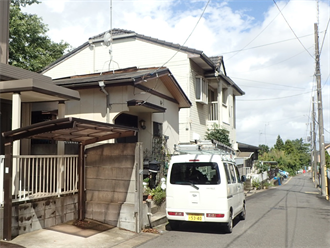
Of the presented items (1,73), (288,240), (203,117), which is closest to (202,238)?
(288,240)

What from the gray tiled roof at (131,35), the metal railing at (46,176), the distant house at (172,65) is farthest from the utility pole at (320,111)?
the metal railing at (46,176)

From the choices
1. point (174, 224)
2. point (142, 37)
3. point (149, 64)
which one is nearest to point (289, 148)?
point (149, 64)

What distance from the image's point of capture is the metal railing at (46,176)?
7.61 m

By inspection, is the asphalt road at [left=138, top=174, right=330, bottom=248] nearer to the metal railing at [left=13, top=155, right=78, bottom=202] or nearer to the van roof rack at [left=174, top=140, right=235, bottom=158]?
the van roof rack at [left=174, top=140, right=235, bottom=158]

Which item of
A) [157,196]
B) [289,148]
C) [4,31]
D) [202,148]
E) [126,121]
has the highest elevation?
[4,31]

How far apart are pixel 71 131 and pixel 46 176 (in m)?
1.50

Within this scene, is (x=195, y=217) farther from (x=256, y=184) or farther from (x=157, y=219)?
(x=256, y=184)

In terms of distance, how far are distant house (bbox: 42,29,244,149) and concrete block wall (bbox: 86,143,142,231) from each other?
9826 millimetres

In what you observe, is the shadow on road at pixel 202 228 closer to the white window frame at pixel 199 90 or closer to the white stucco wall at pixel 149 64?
the white stucco wall at pixel 149 64

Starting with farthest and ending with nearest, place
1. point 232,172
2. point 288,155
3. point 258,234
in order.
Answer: point 288,155 < point 232,172 < point 258,234

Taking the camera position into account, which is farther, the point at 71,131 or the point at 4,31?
the point at 4,31

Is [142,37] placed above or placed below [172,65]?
above

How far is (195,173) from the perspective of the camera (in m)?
9.15

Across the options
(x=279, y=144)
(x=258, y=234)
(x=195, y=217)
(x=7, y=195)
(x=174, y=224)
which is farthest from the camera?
(x=279, y=144)
